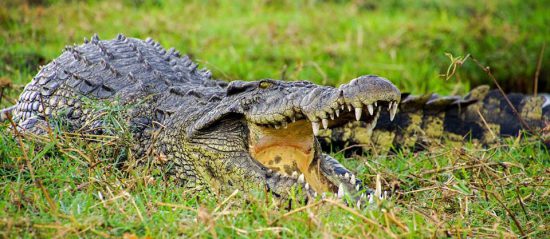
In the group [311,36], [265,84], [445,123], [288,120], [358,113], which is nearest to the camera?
[358,113]

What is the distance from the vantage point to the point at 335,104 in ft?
11.2

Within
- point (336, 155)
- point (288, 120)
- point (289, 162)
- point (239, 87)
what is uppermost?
point (239, 87)

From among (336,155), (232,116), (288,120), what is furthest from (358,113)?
(336,155)

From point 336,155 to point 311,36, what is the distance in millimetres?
3637

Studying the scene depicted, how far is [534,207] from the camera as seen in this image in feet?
13.2

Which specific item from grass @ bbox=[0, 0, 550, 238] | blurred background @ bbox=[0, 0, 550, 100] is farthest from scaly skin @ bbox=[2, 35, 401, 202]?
blurred background @ bbox=[0, 0, 550, 100]

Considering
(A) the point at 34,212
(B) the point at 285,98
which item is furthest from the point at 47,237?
(B) the point at 285,98

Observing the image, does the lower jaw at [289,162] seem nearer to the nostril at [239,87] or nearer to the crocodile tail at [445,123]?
the nostril at [239,87]

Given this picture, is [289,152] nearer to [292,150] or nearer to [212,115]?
[292,150]

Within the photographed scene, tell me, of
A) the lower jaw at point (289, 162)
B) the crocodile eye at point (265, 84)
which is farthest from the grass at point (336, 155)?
the crocodile eye at point (265, 84)

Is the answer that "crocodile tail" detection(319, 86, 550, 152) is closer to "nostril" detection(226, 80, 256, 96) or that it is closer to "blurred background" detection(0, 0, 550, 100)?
"blurred background" detection(0, 0, 550, 100)

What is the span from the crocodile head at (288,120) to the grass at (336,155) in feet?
1.13

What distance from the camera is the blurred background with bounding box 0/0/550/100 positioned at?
740 cm

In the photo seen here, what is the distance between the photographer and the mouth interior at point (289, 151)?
384cm
